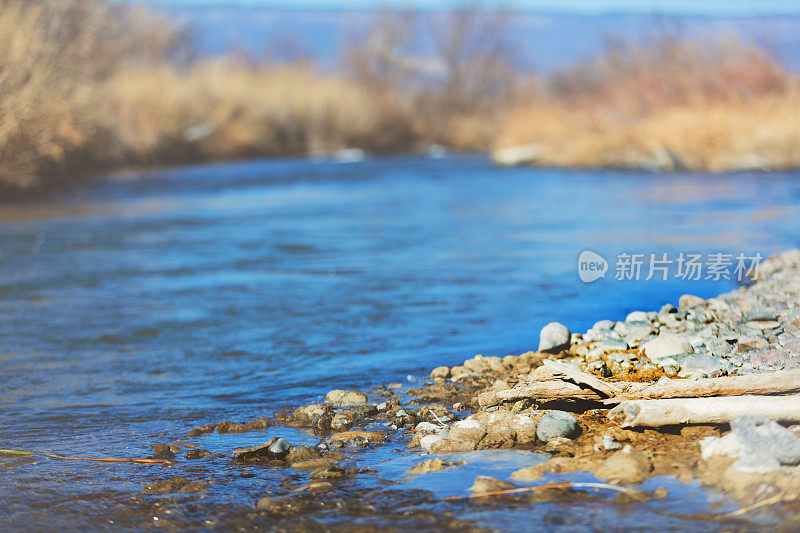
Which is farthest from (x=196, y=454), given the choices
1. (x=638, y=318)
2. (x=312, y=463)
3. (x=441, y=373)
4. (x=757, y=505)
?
(x=638, y=318)

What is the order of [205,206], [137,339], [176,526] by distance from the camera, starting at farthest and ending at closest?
[205,206] → [137,339] → [176,526]

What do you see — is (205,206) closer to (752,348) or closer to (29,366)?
(29,366)

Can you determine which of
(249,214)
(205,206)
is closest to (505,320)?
(249,214)

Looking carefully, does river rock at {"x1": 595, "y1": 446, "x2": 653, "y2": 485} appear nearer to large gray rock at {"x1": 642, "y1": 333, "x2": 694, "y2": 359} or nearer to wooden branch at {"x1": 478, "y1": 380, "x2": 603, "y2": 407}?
wooden branch at {"x1": 478, "y1": 380, "x2": 603, "y2": 407}

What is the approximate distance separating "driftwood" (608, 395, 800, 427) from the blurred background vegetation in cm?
1457

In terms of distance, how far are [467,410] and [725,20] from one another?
1956 centimetres

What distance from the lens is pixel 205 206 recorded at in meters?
16.1

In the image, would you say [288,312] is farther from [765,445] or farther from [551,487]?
[765,445]

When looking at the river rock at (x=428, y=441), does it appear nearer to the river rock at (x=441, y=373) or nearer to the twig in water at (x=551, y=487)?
the twig in water at (x=551, y=487)

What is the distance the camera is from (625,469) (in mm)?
3627

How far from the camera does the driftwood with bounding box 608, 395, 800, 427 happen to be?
3.86 m

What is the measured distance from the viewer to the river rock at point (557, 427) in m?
4.08

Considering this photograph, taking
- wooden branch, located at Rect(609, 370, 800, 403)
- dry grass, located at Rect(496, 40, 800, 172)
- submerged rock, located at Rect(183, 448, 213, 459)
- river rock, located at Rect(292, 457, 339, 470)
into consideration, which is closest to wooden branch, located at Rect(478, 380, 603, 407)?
A: wooden branch, located at Rect(609, 370, 800, 403)

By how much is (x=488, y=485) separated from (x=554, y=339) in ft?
6.73
